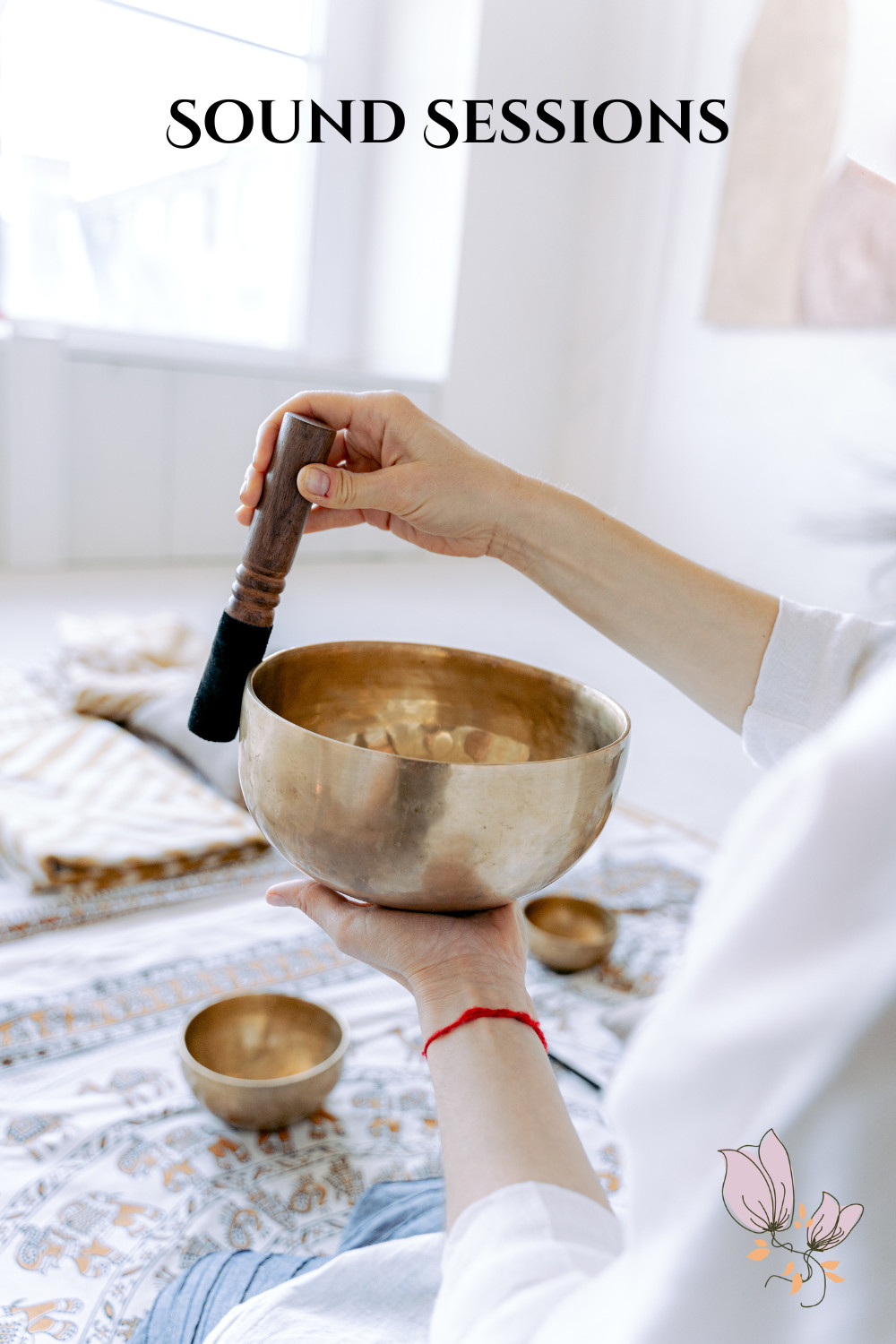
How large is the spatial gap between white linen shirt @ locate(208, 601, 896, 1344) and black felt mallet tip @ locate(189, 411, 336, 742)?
46cm

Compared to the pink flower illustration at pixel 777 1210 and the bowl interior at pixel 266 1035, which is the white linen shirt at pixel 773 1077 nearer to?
the pink flower illustration at pixel 777 1210

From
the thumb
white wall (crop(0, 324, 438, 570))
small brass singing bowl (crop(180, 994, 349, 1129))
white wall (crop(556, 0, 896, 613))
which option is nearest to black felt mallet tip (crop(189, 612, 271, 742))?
the thumb

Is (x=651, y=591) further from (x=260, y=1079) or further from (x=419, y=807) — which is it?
(x=260, y=1079)

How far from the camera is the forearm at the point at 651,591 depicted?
35.7 inches

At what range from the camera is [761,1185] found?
35 centimetres

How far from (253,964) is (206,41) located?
4.40 metres

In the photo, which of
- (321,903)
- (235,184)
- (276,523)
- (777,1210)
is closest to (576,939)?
(321,903)

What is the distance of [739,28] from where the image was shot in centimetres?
464

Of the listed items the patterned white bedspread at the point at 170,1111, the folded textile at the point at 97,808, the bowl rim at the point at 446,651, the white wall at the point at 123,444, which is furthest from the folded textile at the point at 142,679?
the white wall at the point at 123,444

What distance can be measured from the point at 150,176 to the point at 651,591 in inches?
168

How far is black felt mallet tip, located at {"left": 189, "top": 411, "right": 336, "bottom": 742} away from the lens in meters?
0.77

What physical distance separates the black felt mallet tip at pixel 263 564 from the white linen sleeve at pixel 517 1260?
0.40m

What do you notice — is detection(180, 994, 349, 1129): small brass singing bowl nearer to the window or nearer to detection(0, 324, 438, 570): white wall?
detection(0, 324, 438, 570): white wall

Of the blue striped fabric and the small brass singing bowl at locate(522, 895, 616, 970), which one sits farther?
the small brass singing bowl at locate(522, 895, 616, 970)
